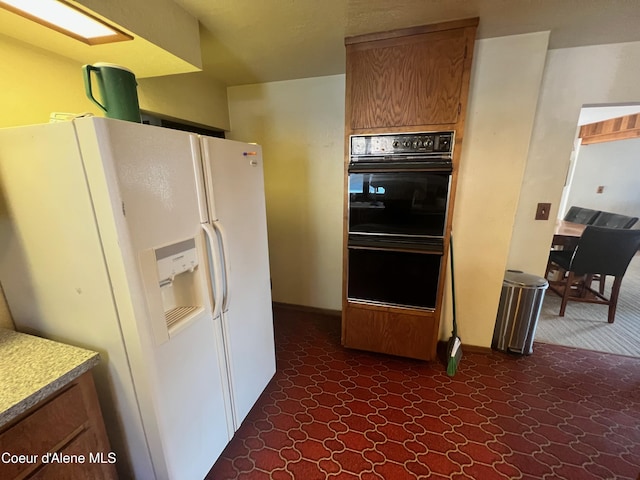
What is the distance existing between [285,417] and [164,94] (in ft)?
7.66

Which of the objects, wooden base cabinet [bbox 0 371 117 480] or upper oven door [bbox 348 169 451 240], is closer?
wooden base cabinet [bbox 0 371 117 480]

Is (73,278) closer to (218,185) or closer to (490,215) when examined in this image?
(218,185)

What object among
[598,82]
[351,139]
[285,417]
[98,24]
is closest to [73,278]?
[98,24]

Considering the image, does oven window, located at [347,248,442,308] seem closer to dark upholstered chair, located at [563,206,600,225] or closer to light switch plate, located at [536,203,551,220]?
light switch plate, located at [536,203,551,220]

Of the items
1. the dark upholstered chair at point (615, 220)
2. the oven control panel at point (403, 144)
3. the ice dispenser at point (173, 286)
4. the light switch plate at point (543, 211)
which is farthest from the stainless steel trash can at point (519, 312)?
the dark upholstered chair at point (615, 220)

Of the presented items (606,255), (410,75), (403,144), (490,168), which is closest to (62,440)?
(403,144)

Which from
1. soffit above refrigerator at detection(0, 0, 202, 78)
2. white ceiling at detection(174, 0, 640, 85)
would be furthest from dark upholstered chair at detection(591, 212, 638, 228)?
soffit above refrigerator at detection(0, 0, 202, 78)

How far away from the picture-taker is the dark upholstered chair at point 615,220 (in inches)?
130

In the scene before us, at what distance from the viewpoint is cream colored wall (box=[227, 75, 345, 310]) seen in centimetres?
243

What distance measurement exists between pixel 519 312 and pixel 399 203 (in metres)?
1.39

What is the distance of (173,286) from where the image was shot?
3.68ft

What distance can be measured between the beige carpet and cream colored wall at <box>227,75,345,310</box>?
212 cm

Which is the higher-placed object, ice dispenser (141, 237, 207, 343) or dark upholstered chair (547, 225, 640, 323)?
ice dispenser (141, 237, 207, 343)

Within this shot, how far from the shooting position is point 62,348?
981 mm
